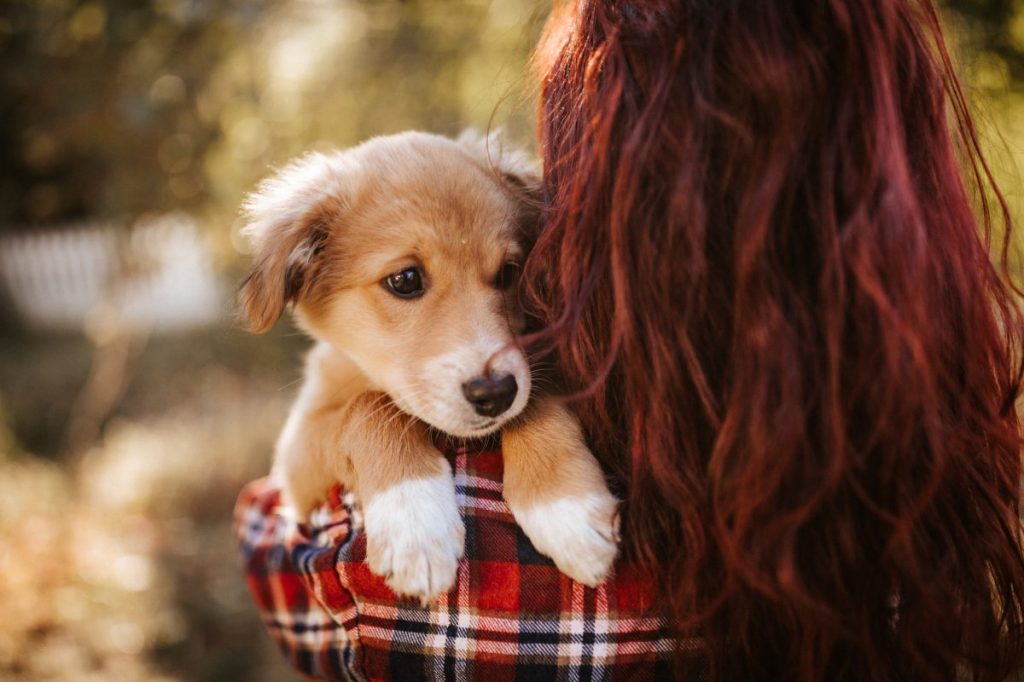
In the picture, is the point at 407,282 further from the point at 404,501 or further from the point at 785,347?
the point at 785,347

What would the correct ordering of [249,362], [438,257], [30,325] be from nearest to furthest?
[438,257] → [249,362] → [30,325]

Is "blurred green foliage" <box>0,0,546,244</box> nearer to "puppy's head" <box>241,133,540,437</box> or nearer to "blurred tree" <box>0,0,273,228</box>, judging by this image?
"blurred tree" <box>0,0,273,228</box>

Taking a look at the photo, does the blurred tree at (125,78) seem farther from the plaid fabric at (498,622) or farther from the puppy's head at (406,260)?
the plaid fabric at (498,622)

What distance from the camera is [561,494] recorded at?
4.79ft

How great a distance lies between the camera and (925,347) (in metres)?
1.20

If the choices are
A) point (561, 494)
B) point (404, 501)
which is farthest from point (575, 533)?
point (404, 501)

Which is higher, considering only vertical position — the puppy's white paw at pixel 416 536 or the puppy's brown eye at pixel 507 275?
the puppy's brown eye at pixel 507 275

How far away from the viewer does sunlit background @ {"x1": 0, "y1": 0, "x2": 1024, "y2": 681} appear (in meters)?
3.20

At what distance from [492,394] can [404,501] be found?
1.07 feet

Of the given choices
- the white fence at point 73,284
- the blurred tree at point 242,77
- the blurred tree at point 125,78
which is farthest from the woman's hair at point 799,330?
the white fence at point 73,284

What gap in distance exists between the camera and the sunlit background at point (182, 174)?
10.5 ft

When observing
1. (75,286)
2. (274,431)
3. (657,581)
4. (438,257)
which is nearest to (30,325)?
(75,286)

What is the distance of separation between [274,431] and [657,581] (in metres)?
5.32

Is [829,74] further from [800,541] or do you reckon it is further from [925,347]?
[800,541]
